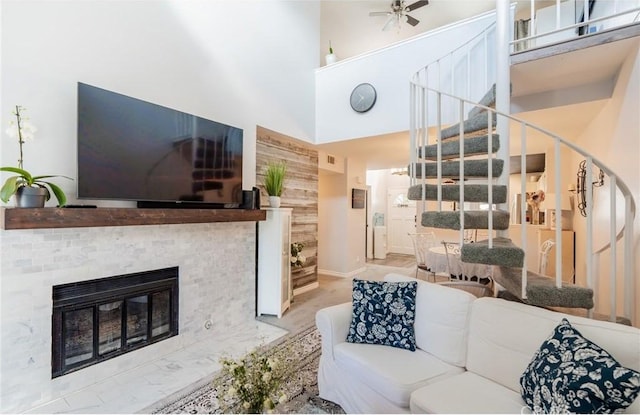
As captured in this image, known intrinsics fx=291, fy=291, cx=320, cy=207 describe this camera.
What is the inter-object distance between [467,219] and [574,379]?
117cm

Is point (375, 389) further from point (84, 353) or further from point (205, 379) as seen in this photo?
point (84, 353)

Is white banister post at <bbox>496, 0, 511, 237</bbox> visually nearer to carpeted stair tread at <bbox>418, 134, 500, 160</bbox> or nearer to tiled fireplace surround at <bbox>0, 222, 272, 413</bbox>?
carpeted stair tread at <bbox>418, 134, 500, 160</bbox>

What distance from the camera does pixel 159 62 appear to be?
8.75 ft

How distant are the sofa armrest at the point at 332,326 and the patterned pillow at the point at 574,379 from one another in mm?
1027

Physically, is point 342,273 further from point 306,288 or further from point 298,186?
point 298,186

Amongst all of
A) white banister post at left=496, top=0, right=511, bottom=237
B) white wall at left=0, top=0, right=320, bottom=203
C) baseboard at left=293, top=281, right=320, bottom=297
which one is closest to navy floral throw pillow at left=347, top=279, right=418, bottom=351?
white banister post at left=496, top=0, right=511, bottom=237

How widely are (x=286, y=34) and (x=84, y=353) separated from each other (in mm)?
4200

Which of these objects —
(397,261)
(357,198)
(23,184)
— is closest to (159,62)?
(23,184)

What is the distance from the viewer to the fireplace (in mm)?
2072

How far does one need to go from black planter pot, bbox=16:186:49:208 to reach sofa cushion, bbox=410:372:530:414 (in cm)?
248

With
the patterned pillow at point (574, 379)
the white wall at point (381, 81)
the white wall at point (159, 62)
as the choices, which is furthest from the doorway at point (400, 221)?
the patterned pillow at point (574, 379)

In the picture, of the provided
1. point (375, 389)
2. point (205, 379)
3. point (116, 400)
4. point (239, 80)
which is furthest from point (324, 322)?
point (239, 80)

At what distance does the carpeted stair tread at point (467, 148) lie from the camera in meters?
2.50

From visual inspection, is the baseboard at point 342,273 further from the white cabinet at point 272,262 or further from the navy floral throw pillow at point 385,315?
the navy floral throw pillow at point 385,315
